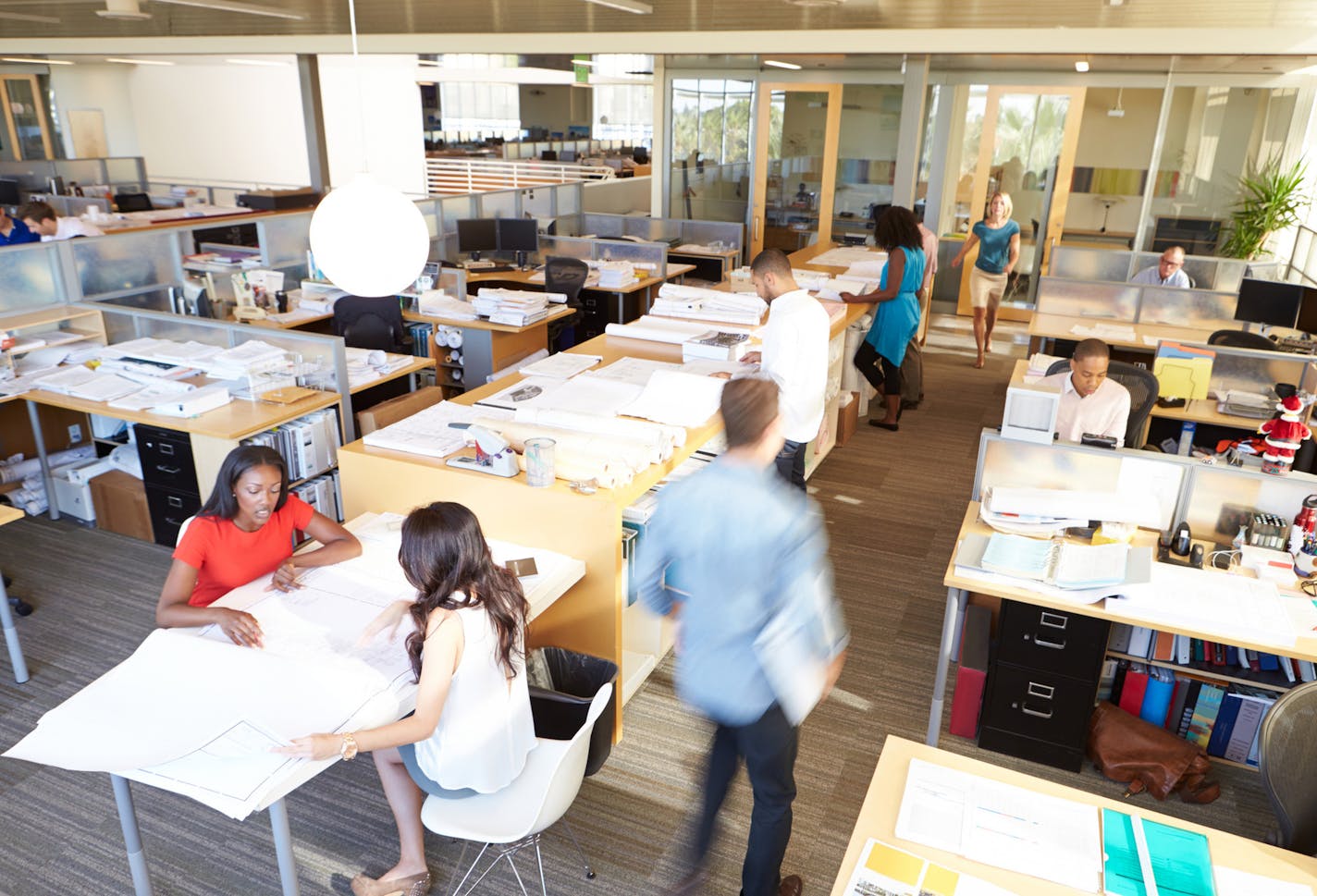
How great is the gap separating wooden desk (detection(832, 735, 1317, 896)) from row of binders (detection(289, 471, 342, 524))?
10.8 feet

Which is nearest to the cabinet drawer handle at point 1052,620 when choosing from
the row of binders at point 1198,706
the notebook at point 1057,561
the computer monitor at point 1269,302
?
the notebook at point 1057,561

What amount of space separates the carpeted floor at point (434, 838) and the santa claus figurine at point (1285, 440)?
1.17 m

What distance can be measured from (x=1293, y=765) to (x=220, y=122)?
18.4 metres

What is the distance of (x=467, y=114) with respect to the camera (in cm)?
1908

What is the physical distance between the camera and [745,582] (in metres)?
2.22

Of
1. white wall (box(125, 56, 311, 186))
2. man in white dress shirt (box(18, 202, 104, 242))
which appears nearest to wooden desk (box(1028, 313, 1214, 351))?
man in white dress shirt (box(18, 202, 104, 242))

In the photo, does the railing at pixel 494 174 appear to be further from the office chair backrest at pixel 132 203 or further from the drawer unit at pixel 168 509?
the drawer unit at pixel 168 509

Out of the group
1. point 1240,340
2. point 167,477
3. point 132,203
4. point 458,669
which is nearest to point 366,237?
point 458,669

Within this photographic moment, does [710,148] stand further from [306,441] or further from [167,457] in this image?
[167,457]

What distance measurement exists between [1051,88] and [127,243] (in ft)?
28.1

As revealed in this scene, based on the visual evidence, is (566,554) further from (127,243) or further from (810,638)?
(127,243)

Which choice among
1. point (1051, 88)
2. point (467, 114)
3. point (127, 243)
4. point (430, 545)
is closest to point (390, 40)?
point (127, 243)

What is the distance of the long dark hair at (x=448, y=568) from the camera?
2.31m

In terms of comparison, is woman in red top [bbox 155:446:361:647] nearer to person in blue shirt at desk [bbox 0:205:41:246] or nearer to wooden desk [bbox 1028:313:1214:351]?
person in blue shirt at desk [bbox 0:205:41:246]
